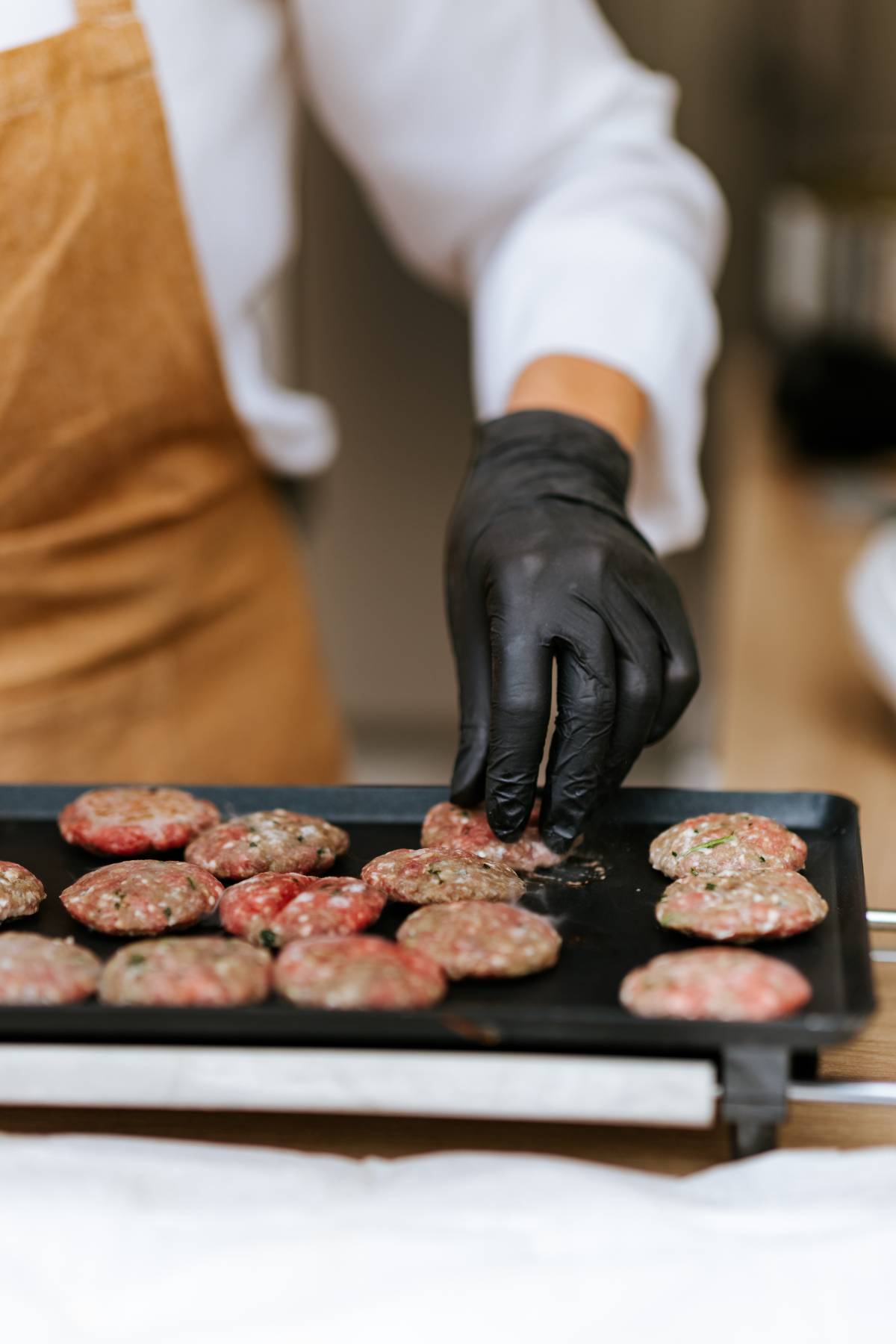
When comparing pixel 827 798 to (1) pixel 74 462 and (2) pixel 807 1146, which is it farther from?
(1) pixel 74 462

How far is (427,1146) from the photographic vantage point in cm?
83

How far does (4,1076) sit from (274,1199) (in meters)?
0.16

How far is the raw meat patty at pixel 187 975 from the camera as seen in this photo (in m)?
0.77

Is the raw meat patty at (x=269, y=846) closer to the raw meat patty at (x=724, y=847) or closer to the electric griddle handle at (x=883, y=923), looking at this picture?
the raw meat patty at (x=724, y=847)

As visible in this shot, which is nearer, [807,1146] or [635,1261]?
[635,1261]

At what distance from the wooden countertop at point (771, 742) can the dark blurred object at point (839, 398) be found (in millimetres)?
85

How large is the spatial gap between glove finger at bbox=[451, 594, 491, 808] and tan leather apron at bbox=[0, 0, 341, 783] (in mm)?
493

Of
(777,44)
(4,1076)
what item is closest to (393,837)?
(4,1076)

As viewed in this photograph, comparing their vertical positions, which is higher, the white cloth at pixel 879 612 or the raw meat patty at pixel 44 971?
the raw meat patty at pixel 44 971

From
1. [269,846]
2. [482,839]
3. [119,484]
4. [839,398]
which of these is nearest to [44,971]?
[269,846]

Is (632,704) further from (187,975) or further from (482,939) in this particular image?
(187,975)

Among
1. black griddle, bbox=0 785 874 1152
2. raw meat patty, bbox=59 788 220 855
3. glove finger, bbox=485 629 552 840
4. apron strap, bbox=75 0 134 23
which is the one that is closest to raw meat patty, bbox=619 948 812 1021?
black griddle, bbox=0 785 874 1152

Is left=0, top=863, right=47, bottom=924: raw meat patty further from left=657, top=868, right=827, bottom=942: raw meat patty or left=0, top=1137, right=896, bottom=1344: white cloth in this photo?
left=657, top=868, right=827, bottom=942: raw meat patty

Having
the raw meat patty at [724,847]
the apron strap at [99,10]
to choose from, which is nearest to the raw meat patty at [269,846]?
the raw meat patty at [724,847]
